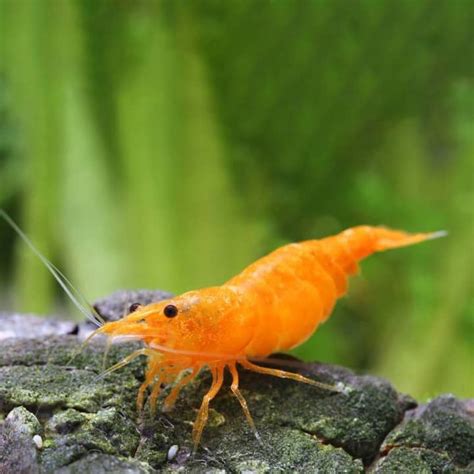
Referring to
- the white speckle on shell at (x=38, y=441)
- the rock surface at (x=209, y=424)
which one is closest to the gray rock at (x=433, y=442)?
the rock surface at (x=209, y=424)

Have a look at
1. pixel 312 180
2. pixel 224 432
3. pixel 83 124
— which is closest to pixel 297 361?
pixel 224 432

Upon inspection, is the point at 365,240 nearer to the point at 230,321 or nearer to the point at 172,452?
the point at 230,321

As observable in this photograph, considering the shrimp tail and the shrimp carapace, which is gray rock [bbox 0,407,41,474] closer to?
the shrimp carapace

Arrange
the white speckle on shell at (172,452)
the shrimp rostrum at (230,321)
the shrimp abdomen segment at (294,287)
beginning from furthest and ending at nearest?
the shrimp abdomen segment at (294,287), the shrimp rostrum at (230,321), the white speckle on shell at (172,452)

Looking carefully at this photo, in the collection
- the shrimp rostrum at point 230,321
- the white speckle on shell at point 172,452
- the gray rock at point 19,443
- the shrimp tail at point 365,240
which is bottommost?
the white speckle on shell at point 172,452

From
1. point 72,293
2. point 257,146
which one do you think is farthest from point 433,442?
point 257,146

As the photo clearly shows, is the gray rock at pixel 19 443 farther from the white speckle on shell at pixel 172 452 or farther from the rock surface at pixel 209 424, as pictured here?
the white speckle on shell at pixel 172 452

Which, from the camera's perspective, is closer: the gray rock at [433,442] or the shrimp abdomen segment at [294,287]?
the gray rock at [433,442]

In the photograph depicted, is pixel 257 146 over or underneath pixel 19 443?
over
